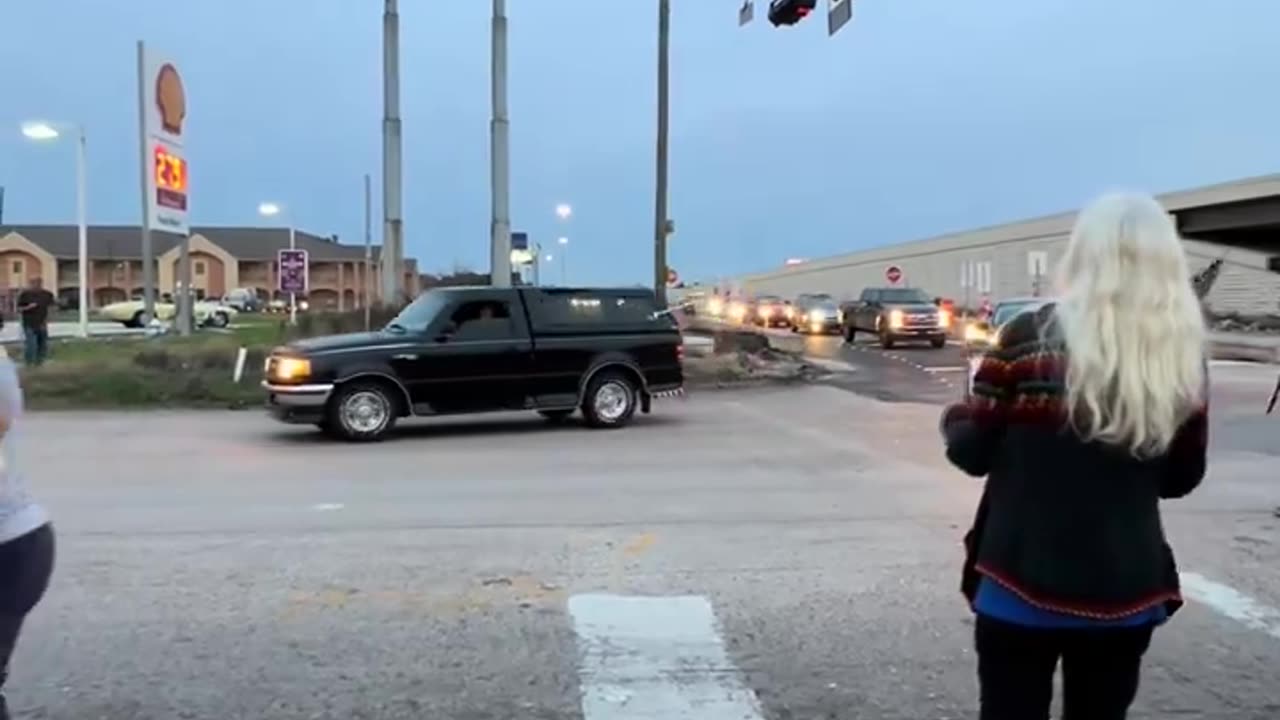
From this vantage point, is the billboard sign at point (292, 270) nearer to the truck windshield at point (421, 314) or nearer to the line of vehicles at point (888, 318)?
the truck windshield at point (421, 314)

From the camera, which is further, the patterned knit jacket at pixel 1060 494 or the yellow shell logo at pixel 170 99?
the yellow shell logo at pixel 170 99

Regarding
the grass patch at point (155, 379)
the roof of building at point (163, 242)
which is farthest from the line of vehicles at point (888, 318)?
the roof of building at point (163, 242)

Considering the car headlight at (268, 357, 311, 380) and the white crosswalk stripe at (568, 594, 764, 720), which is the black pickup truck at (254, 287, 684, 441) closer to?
the car headlight at (268, 357, 311, 380)

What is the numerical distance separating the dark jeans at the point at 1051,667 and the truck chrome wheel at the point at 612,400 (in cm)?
1296

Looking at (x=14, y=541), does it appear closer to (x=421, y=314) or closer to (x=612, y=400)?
(x=421, y=314)

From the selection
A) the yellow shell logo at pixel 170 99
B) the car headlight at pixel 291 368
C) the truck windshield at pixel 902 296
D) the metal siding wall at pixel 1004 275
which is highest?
the yellow shell logo at pixel 170 99

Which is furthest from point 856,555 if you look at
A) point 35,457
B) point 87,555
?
point 35,457

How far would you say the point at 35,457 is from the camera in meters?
13.3

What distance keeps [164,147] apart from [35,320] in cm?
851

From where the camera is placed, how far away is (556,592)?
6758mm

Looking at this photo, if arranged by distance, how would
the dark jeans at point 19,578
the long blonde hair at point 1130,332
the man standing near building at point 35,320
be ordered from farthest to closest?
the man standing near building at point 35,320 < the dark jeans at point 19,578 < the long blonde hair at point 1130,332

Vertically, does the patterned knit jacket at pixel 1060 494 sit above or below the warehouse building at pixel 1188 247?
below

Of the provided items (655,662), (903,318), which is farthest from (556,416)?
(903,318)

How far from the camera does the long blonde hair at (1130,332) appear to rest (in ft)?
9.22
